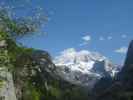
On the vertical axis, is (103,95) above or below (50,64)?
below

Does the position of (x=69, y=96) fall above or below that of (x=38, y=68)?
below

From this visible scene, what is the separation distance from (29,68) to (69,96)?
32.5 meters

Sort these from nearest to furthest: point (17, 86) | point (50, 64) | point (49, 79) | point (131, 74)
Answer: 1. point (17, 86)
2. point (49, 79)
3. point (50, 64)
4. point (131, 74)

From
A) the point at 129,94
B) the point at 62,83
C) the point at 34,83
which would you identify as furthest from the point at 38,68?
the point at 129,94

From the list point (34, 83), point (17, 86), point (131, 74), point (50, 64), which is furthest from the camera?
point (131, 74)

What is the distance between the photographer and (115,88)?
519 ft

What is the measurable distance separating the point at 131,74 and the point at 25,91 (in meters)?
99.8

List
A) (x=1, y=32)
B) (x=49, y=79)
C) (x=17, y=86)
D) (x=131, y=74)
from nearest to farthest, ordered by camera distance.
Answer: (x=1, y=32) < (x=17, y=86) < (x=49, y=79) < (x=131, y=74)

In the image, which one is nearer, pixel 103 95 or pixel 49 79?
pixel 49 79

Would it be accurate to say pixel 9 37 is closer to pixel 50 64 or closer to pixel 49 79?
pixel 49 79

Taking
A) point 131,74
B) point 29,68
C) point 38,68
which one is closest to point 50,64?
point 38,68

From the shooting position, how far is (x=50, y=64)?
12081 cm

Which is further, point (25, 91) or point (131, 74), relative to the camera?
point (131, 74)

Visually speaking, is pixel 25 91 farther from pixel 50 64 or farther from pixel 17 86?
pixel 50 64
